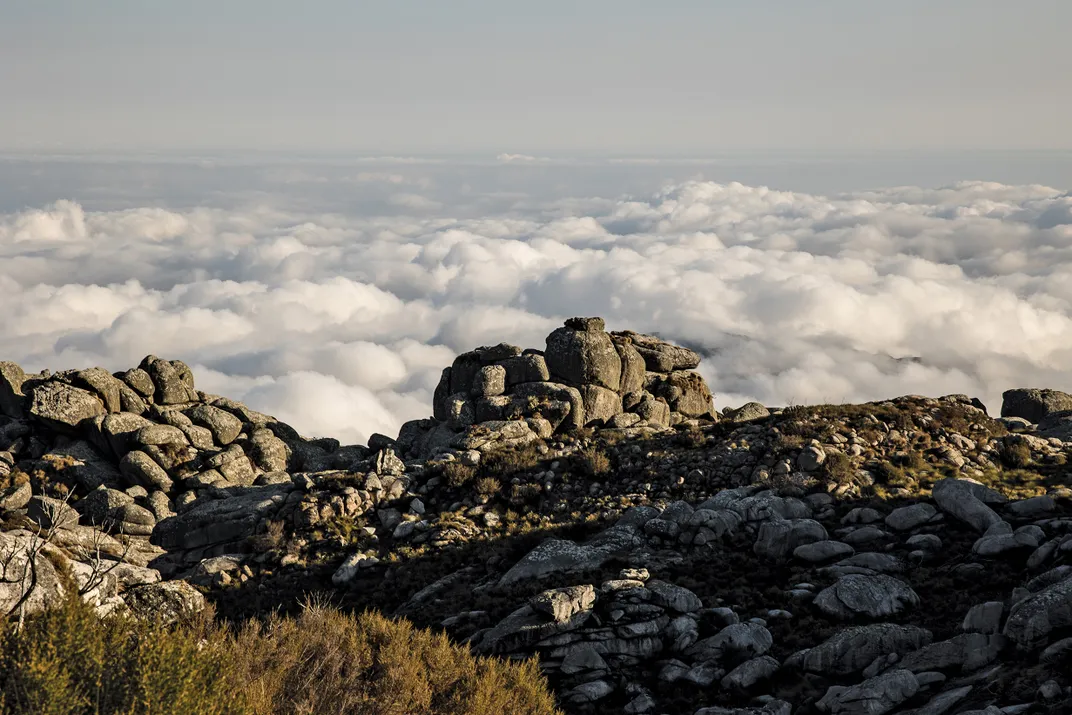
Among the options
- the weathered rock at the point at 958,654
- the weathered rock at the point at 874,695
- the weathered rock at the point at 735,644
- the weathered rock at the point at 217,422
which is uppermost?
the weathered rock at the point at 958,654

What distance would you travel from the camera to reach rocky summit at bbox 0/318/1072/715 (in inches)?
654

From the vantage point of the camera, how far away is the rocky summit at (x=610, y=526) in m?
16.6

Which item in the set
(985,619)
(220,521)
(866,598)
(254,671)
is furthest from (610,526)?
→ (220,521)

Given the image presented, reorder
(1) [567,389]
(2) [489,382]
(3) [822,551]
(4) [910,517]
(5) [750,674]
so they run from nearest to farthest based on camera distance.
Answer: (5) [750,674], (3) [822,551], (4) [910,517], (1) [567,389], (2) [489,382]

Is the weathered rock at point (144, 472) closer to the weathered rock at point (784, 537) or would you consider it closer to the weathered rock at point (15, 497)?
the weathered rock at point (15, 497)

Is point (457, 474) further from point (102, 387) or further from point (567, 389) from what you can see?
point (102, 387)

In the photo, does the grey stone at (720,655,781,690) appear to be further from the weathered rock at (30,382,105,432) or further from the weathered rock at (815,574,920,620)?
the weathered rock at (30,382,105,432)

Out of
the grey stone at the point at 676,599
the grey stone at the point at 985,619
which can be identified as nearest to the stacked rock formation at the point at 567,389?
the grey stone at the point at 676,599

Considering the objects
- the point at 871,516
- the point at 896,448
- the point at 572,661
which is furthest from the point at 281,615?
the point at 896,448

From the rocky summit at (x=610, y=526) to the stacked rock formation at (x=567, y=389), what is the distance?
0.18 meters

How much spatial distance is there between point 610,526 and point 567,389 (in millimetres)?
15266

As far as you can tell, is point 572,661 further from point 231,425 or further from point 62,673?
point 231,425

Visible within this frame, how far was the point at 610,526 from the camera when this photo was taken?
27.5 meters

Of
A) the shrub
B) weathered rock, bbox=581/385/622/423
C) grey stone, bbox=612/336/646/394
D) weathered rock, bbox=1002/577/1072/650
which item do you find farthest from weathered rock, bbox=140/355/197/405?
weathered rock, bbox=1002/577/1072/650
